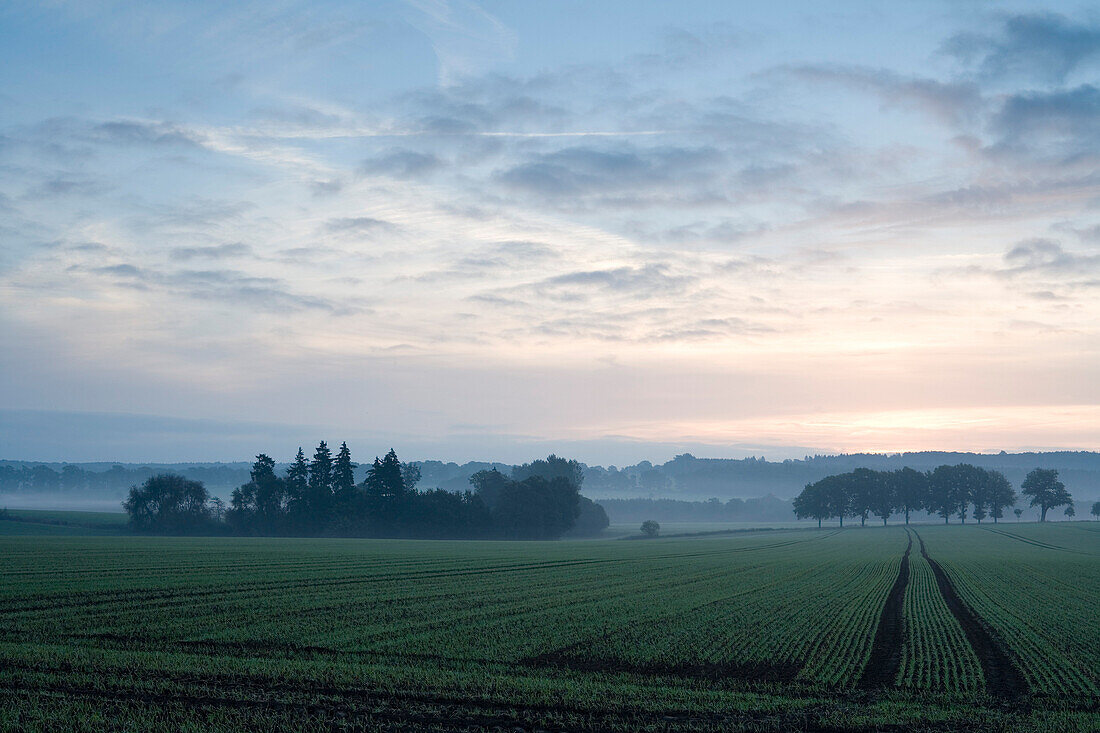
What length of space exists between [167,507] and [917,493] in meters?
137

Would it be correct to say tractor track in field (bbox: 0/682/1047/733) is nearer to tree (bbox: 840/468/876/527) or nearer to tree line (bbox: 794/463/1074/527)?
tree line (bbox: 794/463/1074/527)

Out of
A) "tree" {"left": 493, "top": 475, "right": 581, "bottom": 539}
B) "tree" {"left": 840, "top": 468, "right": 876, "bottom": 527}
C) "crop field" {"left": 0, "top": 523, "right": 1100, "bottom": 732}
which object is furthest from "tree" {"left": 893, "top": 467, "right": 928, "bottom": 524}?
"crop field" {"left": 0, "top": 523, "right": 1100, "bottom": 732}

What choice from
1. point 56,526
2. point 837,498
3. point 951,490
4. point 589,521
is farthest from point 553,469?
point 56,526

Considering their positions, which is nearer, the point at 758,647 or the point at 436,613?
the point at 758,647

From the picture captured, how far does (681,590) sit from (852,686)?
18935 millimetres

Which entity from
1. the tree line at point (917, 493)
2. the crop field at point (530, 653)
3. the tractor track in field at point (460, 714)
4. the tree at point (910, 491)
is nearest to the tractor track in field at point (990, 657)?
the crop field at point (530, 653)

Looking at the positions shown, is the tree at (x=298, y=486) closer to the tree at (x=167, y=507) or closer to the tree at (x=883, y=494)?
the tree at (x=167, y=507)

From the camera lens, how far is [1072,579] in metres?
47.4

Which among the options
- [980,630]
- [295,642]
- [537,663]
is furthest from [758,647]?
[295,642]

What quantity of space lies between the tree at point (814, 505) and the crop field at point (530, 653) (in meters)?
115

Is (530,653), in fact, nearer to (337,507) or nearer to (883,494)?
(337,507)

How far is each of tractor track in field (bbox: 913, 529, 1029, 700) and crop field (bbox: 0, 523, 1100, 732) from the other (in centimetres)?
10

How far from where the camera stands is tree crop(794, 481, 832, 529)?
153 metres

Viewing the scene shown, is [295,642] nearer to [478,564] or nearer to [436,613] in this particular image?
[436,613]
